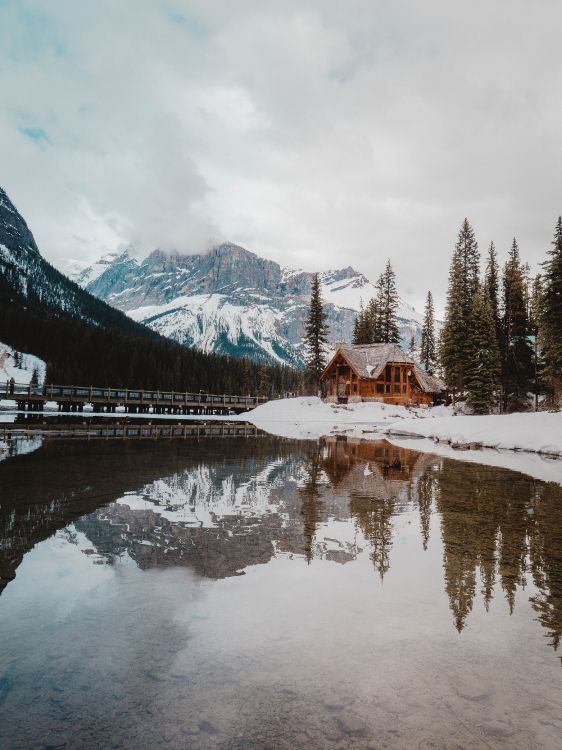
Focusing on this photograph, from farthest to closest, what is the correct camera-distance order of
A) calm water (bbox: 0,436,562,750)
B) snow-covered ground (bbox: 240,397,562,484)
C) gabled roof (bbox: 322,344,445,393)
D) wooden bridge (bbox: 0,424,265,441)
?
1. gabled roof (bbox: 322,344,445,393)
2. wooden bridge (bbox: 0,424,265,441)
3. snow-covered ground (bbox: 240,397,562,484)
4. calm water (bbox: 0,436,562,750)

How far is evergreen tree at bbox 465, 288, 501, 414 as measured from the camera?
135 ft

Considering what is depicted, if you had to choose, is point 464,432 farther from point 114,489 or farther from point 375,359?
point 375,359

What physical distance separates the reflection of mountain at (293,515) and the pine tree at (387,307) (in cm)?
5160

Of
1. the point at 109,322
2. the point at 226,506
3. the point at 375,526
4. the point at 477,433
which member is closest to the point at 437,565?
the point at 375,526

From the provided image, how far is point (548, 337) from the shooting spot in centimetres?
3297

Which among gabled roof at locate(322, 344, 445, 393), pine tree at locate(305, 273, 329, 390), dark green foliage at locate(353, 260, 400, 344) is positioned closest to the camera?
gabled roof at locate(322, 344, 445, 393)

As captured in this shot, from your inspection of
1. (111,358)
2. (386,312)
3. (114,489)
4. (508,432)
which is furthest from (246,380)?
(114,489)

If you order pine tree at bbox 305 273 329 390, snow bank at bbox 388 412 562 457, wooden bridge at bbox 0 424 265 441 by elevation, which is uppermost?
pine tree at bbox 305 273 329 390

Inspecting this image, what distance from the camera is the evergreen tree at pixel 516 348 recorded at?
47875 millimetres

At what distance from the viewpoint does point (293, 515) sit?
8812 millimetres

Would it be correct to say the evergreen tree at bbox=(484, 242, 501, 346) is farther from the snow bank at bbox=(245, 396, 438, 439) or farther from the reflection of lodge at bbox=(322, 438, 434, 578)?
the reflection of lodge at bbox=(322, 438, 434, 578)

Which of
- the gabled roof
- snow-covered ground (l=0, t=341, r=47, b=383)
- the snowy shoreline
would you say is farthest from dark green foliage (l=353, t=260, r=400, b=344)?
snow-covered ground (l=0, t=341, r=47, b=383)

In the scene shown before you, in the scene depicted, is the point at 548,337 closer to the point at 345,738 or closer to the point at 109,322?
the point at 345,738

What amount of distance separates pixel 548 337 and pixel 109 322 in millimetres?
181147
